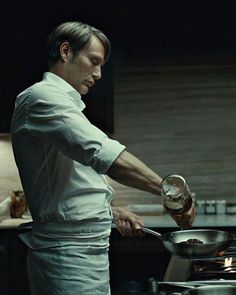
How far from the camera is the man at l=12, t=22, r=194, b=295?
191cm

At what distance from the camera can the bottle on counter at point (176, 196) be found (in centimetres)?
171

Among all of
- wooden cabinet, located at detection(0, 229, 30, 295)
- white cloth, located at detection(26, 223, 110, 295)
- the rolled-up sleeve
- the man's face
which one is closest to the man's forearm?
the rolled-up sleeve

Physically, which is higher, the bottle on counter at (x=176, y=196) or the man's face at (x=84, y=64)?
the man's face at (x=84, y=64)

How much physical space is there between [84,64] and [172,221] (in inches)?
70.4

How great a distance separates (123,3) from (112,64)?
0.39 meters

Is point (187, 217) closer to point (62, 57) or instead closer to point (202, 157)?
point (62, 57)

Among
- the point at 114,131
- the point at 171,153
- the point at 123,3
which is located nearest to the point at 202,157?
the point at 171,153

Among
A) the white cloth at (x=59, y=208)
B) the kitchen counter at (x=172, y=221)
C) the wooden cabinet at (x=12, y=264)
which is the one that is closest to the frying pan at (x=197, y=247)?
the white cloth at (x=59, y=208)

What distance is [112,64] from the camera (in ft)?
13.1

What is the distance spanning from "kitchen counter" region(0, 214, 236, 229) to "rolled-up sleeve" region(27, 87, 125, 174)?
1769 millimetres

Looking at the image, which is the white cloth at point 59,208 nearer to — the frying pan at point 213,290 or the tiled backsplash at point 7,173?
the frying pan at point 213,290

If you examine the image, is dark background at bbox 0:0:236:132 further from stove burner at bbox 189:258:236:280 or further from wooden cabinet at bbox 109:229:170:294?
stove burner at bbox 189:258:236:280

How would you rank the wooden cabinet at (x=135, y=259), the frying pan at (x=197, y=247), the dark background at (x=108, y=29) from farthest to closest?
the dark background at (x=108, y=29) → the wooden cabinet at (x=135, y=259) → the frying pan at (x=197, y=247)

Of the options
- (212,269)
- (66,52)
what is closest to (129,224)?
(212,269)
